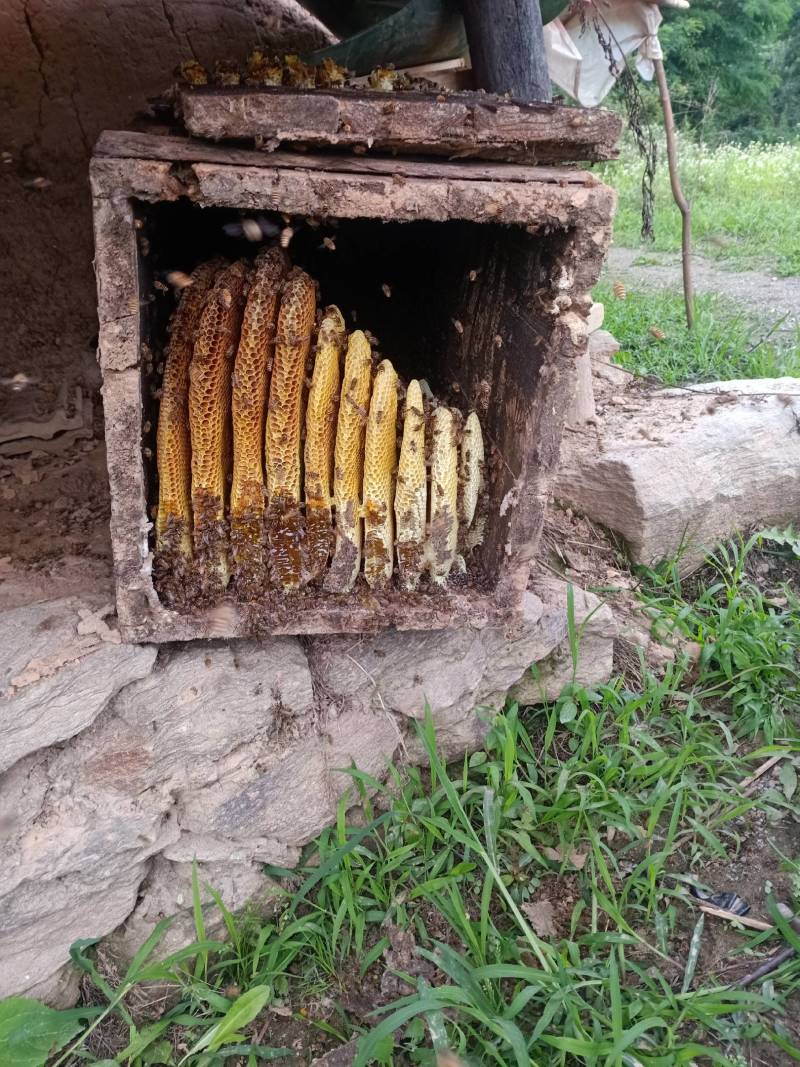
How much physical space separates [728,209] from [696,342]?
5.45m

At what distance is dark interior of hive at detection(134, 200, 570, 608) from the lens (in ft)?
6.43

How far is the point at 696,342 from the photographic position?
15.6 ft

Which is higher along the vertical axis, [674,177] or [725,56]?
[725,56]

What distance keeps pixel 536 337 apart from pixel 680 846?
1396 mm

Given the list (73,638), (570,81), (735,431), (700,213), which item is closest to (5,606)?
(73,638)

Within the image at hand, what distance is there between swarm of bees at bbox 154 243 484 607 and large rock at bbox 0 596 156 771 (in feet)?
0.61

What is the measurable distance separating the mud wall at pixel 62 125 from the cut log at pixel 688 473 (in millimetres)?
1878

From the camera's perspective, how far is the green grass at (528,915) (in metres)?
1.79

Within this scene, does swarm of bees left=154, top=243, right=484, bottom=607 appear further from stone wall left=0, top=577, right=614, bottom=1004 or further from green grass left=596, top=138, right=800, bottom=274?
green grass left=596, top=138, right=800, bottom=274

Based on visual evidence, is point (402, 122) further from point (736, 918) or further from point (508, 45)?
point (736, 918)

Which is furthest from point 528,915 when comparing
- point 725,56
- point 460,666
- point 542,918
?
point 725,56

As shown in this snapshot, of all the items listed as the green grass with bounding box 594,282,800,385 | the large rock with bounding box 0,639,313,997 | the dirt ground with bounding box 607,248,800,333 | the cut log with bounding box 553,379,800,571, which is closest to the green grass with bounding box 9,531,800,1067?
the large rock with bounding box 0,639,313,997

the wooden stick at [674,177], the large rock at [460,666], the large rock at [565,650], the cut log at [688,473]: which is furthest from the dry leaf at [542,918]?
the wooden stick at [674,177]

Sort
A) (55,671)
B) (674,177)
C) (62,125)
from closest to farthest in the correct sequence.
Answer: (55,671), (62,125), (674,177)
